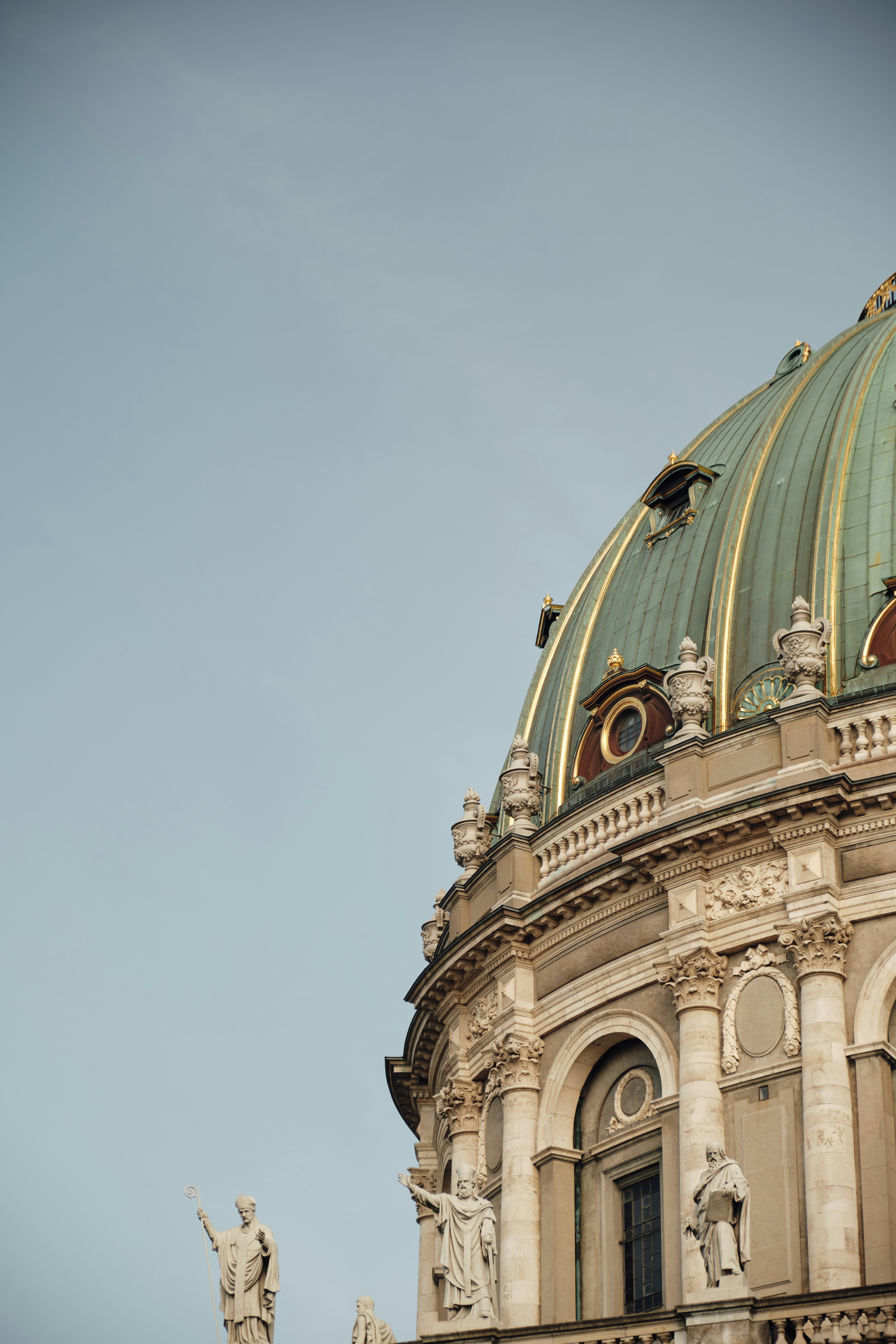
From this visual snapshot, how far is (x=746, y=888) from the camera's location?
1227 inches

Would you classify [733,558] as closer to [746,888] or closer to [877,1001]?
[746,888]

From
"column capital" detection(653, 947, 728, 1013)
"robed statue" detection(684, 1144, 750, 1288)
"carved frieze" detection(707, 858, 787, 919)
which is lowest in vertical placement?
"robed statue" detection(684, 1144, 750, 1288)

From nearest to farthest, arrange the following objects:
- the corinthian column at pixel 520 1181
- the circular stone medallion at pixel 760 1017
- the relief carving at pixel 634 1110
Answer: the circular stone medallion at pixel 760 1017 < the corinthian column at pixel 520 1181 < the relief carving at pixel 634 1110

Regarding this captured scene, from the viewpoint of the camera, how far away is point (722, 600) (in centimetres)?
3628

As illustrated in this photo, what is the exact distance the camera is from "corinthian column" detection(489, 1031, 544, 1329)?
104ft

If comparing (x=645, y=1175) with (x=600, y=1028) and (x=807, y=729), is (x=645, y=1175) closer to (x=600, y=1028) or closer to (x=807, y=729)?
(x=600, y=1028)

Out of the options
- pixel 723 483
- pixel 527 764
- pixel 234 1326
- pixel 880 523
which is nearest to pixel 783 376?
pixel 723 483

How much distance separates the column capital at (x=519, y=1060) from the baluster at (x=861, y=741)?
760 cm

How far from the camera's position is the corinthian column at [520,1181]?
31.8m

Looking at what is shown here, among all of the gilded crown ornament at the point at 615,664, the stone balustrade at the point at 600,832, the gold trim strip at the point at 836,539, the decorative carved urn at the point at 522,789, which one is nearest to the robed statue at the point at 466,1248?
the stone balustrade at the point at 600,832

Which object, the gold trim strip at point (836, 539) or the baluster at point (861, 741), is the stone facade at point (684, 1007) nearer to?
the baluster at point (861, 741)

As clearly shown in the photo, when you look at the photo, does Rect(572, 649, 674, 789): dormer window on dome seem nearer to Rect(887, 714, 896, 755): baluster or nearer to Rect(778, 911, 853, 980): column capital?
Rect(887, 714, 896, 755): baluster

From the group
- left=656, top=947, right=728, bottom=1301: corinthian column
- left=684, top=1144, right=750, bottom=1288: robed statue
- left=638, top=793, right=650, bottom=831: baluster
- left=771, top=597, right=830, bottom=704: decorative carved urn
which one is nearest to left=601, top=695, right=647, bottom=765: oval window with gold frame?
left=638, top=793, right=650, bottom=831: baluster

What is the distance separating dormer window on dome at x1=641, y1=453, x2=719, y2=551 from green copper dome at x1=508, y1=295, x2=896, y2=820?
36 mm
